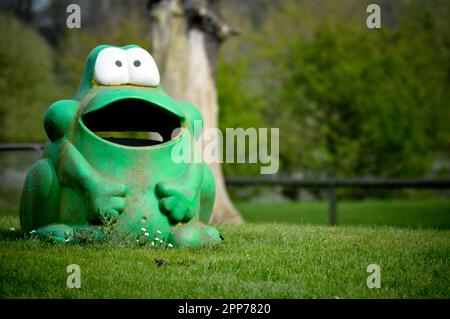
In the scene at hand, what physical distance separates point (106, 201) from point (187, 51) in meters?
5.93

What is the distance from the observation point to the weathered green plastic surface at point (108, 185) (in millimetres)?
5598

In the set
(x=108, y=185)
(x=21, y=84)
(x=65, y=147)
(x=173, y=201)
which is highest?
(x=21, y=84)

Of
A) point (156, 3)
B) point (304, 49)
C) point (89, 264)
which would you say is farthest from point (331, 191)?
point (89, 264)

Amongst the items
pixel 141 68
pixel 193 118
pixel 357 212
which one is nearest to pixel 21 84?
pixel 357 212

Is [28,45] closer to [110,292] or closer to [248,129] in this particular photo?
[248,129]

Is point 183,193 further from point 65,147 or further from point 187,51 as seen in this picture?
point 187,51

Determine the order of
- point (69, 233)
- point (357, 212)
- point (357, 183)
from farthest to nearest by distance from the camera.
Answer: point (357, 212) → point (357, 183) → point (69, 233)

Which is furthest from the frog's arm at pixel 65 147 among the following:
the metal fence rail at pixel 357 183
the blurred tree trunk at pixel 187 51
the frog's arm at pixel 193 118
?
the metal fence rail at pixel 357 183

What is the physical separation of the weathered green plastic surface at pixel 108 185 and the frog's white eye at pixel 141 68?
129mm

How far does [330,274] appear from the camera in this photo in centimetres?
484

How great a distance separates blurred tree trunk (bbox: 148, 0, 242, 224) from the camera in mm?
10930

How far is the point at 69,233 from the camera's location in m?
5.61

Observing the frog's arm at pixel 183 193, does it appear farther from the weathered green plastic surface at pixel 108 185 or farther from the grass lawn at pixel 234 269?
the grass lawn at pixel 234 269
